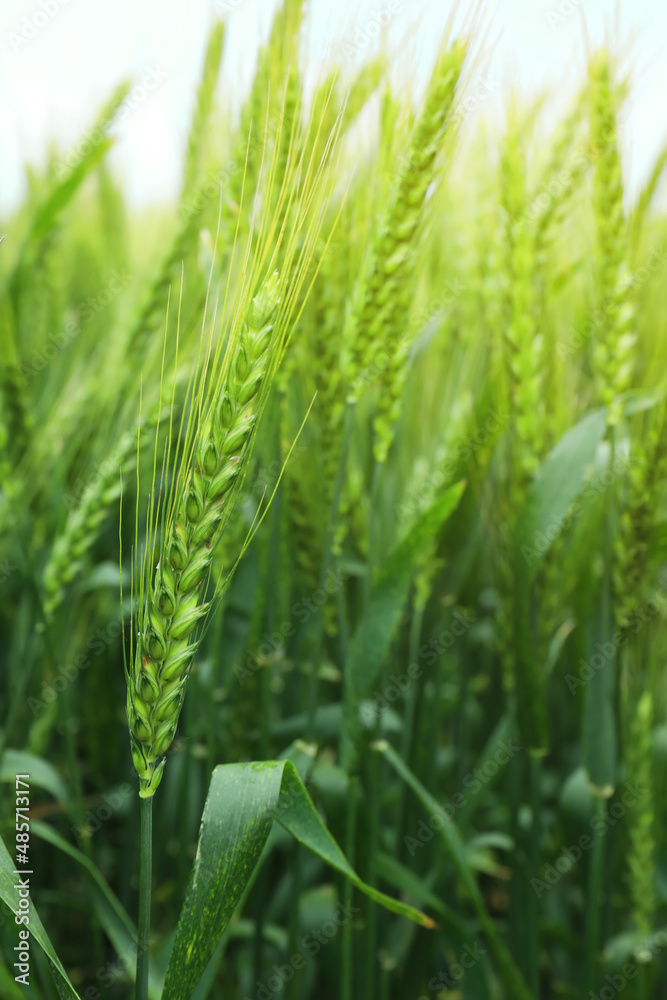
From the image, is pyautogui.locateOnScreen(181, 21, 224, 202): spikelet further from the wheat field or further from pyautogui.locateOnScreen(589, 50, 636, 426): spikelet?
pyautogui.locateOnScreen(589, 50, 636, 426): spikelet

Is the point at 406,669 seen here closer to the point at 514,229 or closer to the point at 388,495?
the point at 388,495

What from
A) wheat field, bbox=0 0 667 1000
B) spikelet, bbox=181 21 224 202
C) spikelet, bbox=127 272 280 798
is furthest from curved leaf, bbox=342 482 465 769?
spikelet, bbox=181 21 224 202

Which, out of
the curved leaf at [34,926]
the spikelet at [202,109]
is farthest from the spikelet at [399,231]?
the spikelet at [202,109]

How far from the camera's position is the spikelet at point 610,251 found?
101 centimetres

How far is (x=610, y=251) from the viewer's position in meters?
1.03

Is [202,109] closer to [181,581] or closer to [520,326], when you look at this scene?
[520,326]

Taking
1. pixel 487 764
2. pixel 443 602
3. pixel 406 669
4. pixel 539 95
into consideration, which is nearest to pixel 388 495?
pixel 443 602

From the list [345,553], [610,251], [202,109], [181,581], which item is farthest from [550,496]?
[202,109]

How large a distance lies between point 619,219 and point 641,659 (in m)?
0.74

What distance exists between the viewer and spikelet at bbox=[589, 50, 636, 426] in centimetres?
101

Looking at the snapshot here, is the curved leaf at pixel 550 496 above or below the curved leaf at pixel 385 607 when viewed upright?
above

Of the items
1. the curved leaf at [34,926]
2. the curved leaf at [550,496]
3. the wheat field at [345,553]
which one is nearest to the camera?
the curved leaf at [34,926]

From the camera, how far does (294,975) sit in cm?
105

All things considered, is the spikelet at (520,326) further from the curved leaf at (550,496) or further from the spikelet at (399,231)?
the spikelet at (399,231)
